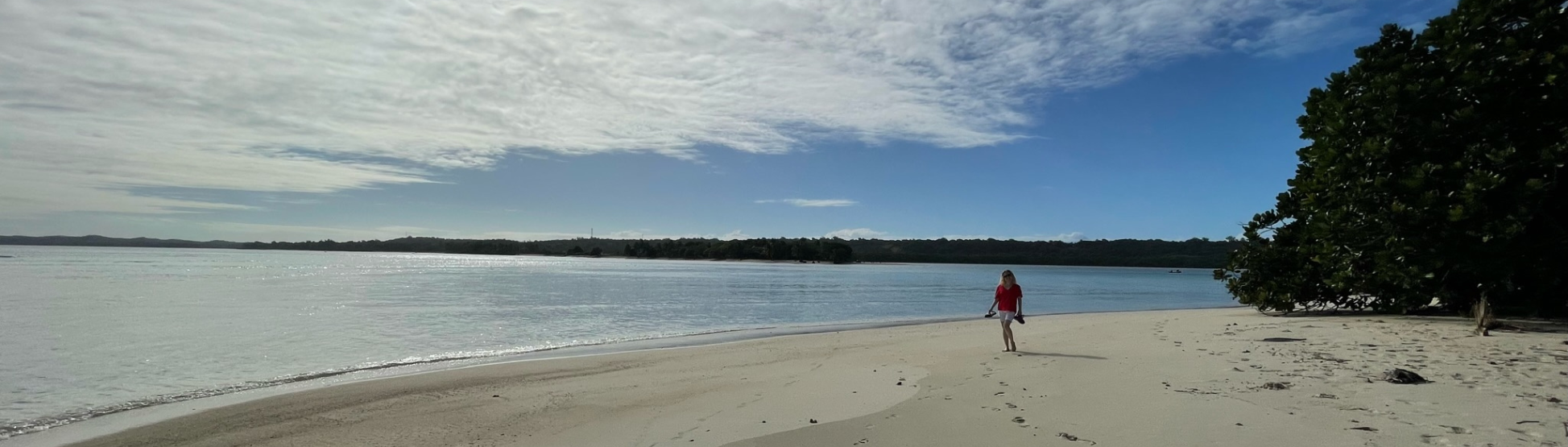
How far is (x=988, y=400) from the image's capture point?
7684mm

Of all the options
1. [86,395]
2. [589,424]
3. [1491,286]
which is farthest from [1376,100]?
[86,395]

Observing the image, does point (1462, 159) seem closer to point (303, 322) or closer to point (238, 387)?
point (238, 387)

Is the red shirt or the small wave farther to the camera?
the red shirt

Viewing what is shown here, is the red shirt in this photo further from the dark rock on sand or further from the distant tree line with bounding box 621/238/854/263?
the distant tree line with bounding box 621/238/854/263

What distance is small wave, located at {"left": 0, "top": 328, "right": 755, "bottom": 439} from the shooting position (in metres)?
8.43

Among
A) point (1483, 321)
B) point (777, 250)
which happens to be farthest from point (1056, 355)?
point (777, 250)

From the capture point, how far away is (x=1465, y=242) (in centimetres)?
1280

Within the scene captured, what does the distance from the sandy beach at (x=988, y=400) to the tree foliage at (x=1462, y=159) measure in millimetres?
1391

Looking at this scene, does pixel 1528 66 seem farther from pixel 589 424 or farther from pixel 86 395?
pixel 86 395

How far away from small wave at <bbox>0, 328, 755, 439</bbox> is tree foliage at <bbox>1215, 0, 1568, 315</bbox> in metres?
15.2

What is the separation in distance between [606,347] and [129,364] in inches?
311

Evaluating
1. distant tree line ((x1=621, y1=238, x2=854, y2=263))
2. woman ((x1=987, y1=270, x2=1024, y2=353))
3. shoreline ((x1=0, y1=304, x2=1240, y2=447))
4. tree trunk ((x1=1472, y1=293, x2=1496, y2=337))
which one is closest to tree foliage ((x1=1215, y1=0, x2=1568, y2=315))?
tree trunk ((x1=1472, y1=293, x2=1496, y2=337))

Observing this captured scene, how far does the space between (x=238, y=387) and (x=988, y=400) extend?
33.3ft

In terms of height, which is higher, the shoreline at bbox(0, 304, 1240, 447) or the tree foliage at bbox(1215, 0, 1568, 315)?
the tree foliage at bbox(1215, 0, 1568, 315)
